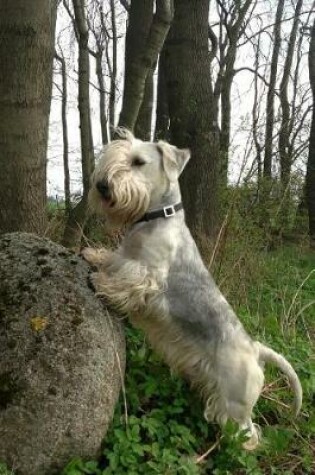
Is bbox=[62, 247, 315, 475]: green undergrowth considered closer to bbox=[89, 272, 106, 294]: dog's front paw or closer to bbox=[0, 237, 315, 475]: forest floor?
bbox=[0, 237, 315, 475]: forest floor

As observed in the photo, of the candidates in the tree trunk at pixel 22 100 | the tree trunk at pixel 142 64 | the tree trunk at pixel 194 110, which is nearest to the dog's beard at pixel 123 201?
the tree trunk at pixel 22 100

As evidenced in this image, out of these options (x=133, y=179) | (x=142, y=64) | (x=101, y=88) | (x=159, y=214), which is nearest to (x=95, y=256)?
(x=159, y=214)

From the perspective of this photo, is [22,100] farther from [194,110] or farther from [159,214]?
[194,110]

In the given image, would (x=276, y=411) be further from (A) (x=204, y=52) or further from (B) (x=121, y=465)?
(A) (x=204, y=52)

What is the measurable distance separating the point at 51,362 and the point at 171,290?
0.99 m

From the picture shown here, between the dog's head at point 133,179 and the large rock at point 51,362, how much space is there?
532 mm

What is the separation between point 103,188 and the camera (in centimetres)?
363

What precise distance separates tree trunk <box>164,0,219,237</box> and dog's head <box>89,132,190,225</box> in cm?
397

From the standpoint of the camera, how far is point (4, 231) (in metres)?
4.44

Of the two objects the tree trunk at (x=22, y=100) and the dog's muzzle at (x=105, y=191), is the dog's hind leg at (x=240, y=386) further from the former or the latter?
the tree trunk at (x=22, y=100)

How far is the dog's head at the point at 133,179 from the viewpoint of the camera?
3609 millimetres

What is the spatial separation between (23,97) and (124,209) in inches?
55.0

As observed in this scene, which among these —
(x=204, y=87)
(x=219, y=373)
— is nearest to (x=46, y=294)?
(x=219, y=373)

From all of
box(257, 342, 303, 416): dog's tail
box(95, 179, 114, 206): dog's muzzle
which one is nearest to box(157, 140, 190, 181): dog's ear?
box(95, 179, 114, 206): dog's muzzle
